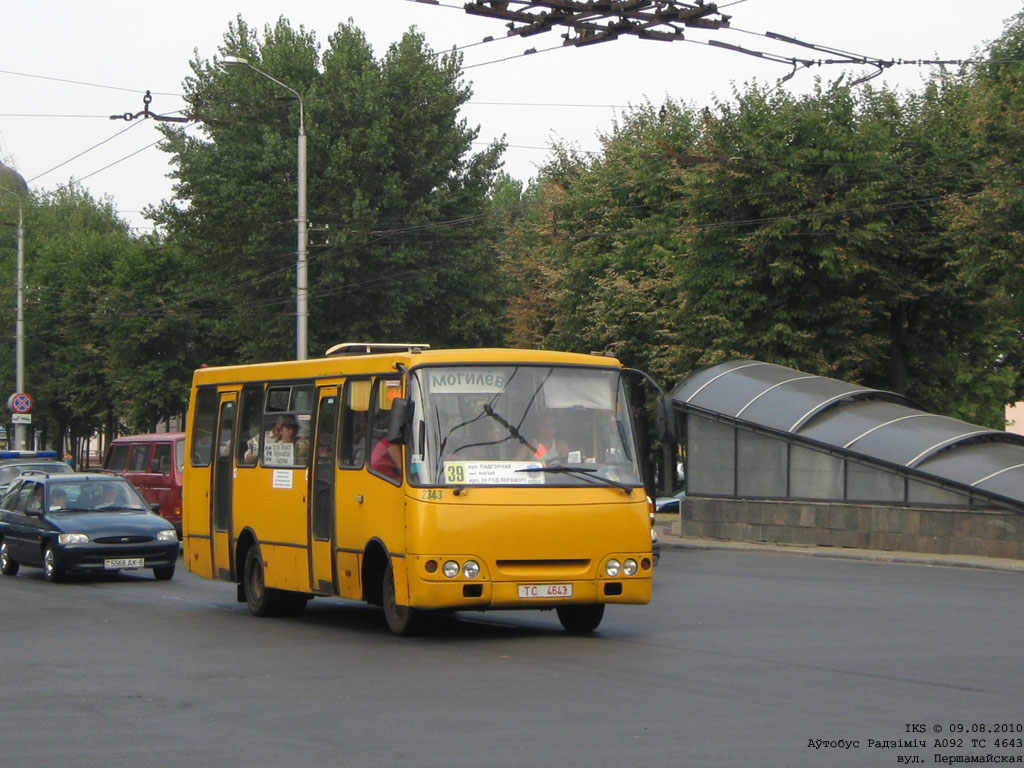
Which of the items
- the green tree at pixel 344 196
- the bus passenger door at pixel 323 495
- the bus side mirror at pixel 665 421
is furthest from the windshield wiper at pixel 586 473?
the green tree at pixel 344 196

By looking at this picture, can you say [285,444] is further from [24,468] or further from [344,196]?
[344,196]

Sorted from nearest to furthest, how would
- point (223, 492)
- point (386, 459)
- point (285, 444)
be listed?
1. point (386, 459)
2. point (285, 444)
3. point (223, 492)

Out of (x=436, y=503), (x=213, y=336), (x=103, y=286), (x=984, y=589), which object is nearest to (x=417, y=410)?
(x=436, y=503)

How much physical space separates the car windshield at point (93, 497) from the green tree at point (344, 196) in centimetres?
2455

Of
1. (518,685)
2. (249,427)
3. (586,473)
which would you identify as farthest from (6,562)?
(518,685)

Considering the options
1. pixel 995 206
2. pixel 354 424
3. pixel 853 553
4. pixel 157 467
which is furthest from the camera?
pixel 995 206

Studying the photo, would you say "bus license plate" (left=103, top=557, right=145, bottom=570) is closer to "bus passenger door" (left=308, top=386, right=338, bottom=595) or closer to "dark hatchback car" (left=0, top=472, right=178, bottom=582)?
"dark hatchback car" (left=0, top=472, right=178, bottom=582)

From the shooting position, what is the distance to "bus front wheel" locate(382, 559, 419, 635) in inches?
533

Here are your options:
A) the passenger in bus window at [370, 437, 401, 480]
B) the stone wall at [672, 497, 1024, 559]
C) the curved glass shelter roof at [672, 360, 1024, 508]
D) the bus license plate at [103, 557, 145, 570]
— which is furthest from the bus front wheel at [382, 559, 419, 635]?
the curved glass shelter roof at [672, 360, 1024, 508]

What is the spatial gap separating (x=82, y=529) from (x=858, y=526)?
1462 cm

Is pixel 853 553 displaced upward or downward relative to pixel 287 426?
downward

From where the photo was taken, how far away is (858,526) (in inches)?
1144

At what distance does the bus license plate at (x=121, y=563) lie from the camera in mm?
21609

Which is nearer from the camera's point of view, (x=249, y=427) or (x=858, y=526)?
(x=249, y=427)
